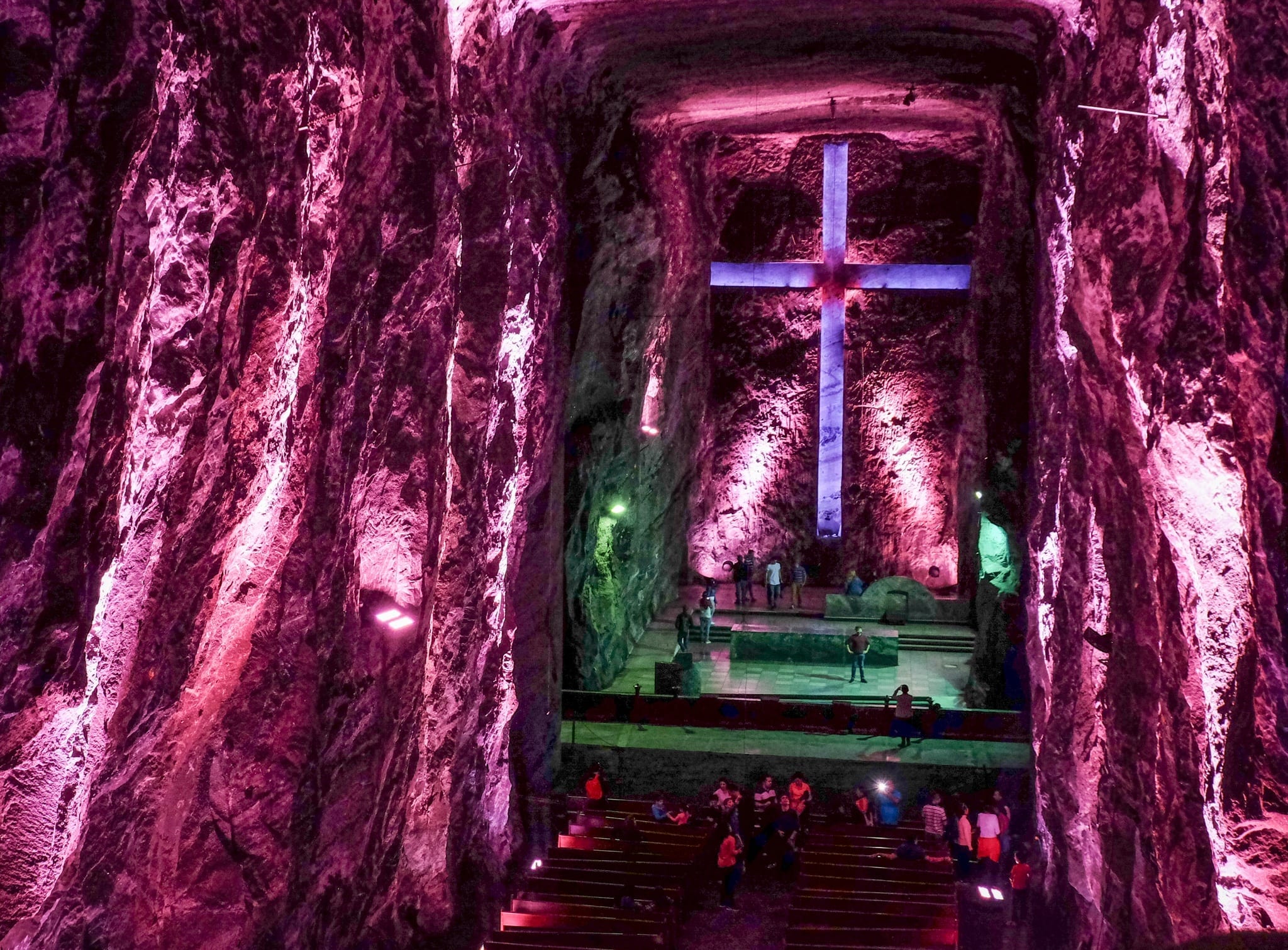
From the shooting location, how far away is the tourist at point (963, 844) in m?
11.3

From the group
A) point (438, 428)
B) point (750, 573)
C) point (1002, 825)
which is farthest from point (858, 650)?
point (438, 428)

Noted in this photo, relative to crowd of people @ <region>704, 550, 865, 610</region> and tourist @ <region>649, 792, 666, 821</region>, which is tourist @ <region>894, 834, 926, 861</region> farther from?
crowd of people @ <region>704, 550, 865, 610</region>

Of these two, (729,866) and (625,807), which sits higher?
(625,807)

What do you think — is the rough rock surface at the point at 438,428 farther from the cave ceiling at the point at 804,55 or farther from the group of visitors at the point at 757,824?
the group of visitors at the point at 757,824

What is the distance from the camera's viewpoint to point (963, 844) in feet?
37.2

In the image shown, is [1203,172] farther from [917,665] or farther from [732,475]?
[732,475]

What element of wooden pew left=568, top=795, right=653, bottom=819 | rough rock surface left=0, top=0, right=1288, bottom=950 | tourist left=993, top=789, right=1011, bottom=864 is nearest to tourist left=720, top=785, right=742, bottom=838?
wooden pew left=568, top=795, right=653, bottom=819

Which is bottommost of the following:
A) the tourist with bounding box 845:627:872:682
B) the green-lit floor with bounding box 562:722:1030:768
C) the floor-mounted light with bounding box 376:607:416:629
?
the green-lit floor with bounding box 562:722:1030:768

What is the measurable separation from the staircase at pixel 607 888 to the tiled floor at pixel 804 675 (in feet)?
12.4

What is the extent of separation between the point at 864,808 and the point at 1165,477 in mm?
5754

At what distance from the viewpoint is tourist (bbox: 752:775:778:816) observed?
12.1 meters

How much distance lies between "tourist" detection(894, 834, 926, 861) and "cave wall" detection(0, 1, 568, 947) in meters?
3.81

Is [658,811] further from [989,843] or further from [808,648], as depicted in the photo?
[808,648]

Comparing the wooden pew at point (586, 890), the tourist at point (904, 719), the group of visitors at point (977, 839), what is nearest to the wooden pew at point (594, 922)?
the wooden pew at point (586, 890)
